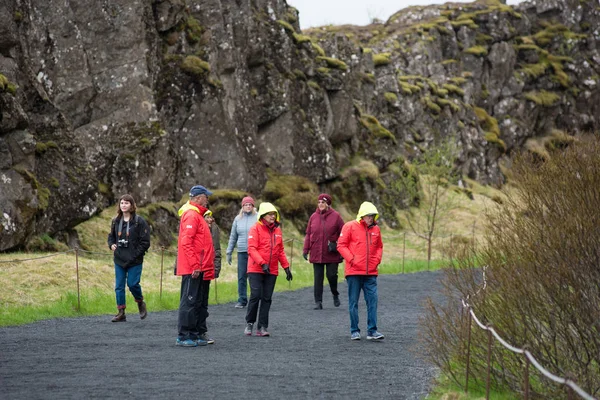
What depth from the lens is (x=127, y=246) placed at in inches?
581

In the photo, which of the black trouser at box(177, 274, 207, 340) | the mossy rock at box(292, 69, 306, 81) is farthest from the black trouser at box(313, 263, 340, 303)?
the mossy rock at box(292, 69, 306, 81)

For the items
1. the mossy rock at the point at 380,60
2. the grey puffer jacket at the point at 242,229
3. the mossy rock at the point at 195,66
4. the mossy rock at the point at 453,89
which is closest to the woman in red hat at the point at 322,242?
the grey puffer jacket at the point at 242,229

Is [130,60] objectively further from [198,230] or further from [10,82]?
[198,230]

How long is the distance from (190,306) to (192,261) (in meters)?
0.66

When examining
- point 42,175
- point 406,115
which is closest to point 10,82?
point 42,175

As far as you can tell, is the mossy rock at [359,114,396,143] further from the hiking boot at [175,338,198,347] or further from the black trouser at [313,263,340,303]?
the hiking boot at [175,338,198,347]

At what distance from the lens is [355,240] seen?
43.3 feet

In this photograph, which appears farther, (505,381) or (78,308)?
(78,308)

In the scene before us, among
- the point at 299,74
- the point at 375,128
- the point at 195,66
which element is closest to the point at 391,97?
the point at 375,128

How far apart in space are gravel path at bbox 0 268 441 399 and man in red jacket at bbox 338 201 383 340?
0.44 metres

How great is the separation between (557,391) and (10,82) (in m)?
18.1

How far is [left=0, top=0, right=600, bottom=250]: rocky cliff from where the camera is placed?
78.5ft

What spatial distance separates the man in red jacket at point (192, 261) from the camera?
1168cm

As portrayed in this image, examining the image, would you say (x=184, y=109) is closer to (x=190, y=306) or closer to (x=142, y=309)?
(x=142, y=309)
